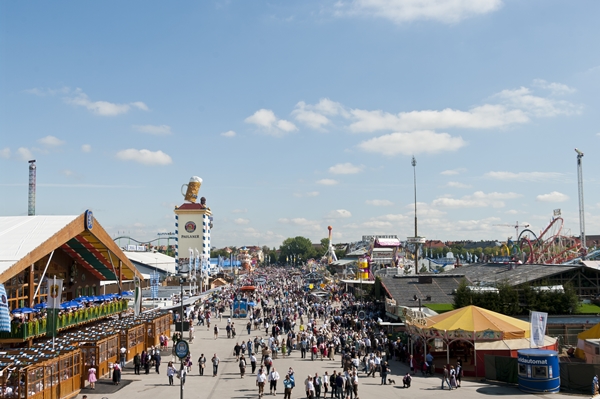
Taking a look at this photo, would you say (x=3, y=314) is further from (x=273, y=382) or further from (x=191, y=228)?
(x=191, y=228)

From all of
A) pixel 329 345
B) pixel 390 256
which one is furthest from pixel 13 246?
pixel 390 256

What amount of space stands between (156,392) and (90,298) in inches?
469

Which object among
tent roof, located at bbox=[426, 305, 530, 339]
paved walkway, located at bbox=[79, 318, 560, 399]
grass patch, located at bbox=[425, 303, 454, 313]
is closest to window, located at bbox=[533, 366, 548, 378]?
paved walkway, located at bbox=[79, 318, 560, 399]

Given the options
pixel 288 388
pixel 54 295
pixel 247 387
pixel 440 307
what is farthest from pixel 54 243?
pixel 440 307

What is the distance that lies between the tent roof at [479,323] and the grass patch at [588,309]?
33.8 feet

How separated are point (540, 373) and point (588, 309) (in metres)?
16.7

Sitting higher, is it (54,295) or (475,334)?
(54,295)

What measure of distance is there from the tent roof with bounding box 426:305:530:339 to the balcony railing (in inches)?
681

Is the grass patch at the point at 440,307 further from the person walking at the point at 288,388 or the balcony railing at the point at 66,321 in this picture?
the balcony railing at the point at 66,321

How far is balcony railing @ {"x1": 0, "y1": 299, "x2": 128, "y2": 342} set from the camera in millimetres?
21891

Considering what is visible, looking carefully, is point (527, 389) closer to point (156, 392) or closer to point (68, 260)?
point (156, 392)

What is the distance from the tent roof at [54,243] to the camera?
21.2 m

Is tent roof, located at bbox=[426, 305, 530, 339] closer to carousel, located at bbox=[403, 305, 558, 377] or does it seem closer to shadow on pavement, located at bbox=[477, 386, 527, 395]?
carousel, located at bbox=[403, 305, 558, 377]

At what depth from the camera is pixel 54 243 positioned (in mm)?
23625
